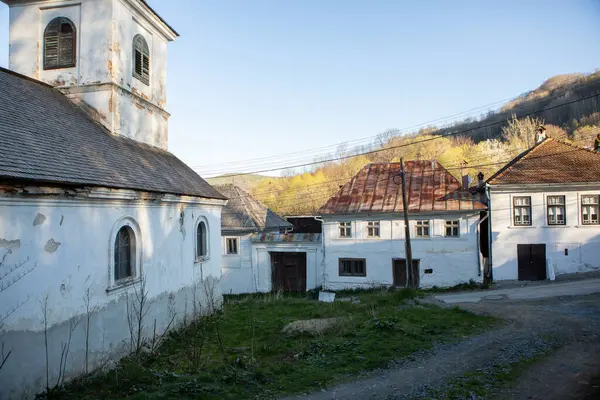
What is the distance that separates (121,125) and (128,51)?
2601 mm

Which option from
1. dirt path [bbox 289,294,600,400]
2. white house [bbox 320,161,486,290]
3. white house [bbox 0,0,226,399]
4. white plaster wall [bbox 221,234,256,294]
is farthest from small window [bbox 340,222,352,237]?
dirt path [bbox 289,294,600,400]

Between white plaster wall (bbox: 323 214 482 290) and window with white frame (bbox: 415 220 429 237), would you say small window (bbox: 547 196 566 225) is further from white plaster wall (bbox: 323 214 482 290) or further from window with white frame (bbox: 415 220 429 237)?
window with white frame (bbox: 415 220 429 237)

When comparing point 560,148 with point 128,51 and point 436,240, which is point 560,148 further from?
point 128,51

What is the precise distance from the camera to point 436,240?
67.9ft

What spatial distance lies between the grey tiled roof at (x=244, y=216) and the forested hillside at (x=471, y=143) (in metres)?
13.7

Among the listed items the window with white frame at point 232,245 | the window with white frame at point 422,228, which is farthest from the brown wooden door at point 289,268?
the window with white frame at point 422,228

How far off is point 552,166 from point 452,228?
6.02 m

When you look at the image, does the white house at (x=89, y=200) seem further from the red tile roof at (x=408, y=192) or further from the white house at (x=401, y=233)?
the red tile roof at (x=408, y=192)

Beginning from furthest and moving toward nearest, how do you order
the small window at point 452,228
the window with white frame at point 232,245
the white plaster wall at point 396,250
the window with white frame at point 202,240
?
the window with white frame at point 232,245 < the small window at point 452,228 < the white plaster wall at point 396,250 < the window with white frame at point 202,240

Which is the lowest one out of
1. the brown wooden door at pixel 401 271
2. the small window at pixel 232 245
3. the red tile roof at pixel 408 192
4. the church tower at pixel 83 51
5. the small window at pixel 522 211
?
the brown wooden door at pixel 401 271

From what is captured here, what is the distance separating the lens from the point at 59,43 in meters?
12.1

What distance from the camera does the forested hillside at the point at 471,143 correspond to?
42844 mm

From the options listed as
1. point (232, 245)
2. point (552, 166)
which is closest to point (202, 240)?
point (232, 245)

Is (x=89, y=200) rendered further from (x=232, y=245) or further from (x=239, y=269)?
(x=239, y=269)
